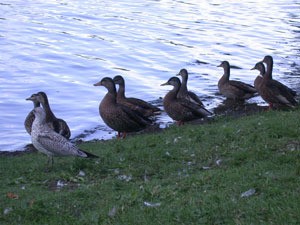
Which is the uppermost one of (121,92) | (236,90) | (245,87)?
(121,92)

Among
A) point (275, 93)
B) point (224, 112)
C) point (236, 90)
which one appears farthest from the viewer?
point (236, 90)

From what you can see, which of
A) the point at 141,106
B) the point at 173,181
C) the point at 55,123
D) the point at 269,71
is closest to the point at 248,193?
the point at 173,181

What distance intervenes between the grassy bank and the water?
5.32 m

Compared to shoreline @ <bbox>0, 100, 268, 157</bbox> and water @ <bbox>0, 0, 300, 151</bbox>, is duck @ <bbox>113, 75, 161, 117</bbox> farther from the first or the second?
water @ <bbox>0, 0, 300, 151</bbox>

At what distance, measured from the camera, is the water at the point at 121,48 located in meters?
22.3

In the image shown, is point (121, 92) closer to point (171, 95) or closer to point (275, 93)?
point (171, 95)

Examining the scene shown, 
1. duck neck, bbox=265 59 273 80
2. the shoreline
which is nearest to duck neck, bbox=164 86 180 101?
the shoreline

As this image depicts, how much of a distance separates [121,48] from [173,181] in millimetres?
20371

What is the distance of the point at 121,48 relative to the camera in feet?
99.7

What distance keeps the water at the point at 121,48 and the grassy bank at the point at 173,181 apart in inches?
210

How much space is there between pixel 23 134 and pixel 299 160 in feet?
32.9

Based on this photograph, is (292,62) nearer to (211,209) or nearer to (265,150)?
(265,150)

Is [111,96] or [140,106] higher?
[111,96]

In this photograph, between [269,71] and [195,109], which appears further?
[269,71]
